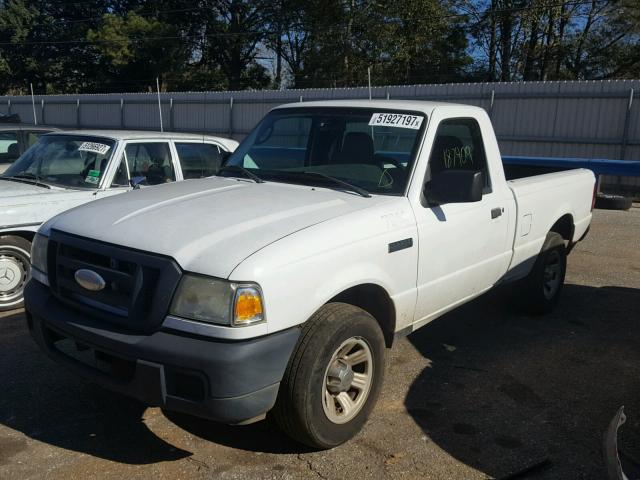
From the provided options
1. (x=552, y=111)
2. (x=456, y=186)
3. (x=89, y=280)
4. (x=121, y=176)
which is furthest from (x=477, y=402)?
(x=552, y=111)

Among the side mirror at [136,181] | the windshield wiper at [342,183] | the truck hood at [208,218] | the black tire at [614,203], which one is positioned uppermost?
the windshield wiper at [342,183]

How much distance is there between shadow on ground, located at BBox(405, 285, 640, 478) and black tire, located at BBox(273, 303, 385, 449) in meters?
0.70

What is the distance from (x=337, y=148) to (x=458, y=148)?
91 centimetres

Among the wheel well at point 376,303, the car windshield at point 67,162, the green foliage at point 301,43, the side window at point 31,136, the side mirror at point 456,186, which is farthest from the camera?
the green foliage at point 301,43

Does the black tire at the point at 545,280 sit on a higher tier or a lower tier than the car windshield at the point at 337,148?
lower

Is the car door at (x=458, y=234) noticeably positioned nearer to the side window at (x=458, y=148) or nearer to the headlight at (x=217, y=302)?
the side window at (x=458, y=148)

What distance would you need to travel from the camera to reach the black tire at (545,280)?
18.0 ft

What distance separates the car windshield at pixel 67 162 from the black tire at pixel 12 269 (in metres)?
0.72

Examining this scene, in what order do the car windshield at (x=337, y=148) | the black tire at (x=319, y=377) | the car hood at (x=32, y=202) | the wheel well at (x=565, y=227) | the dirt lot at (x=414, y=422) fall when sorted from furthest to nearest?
the wheel well at (x=565, y=227) < the car hood at (x=32, y=202) < the car windshield at (x=337, y=148) < the dirt lot at (x=414, y=422) < the black tire at (x=319, y=377)

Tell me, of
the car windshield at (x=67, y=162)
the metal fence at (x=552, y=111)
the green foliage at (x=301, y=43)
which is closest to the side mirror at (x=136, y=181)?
the car windshield at (x=67, y=162)

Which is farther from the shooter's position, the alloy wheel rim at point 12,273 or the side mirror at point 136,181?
the side mirror at point 136,181

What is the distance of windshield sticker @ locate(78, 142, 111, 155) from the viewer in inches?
237

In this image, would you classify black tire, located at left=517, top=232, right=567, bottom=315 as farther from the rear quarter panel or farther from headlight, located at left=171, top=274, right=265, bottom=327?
headlight, located at left=171, top=274, right=265, bottom=327

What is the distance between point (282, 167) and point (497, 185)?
166 cm
